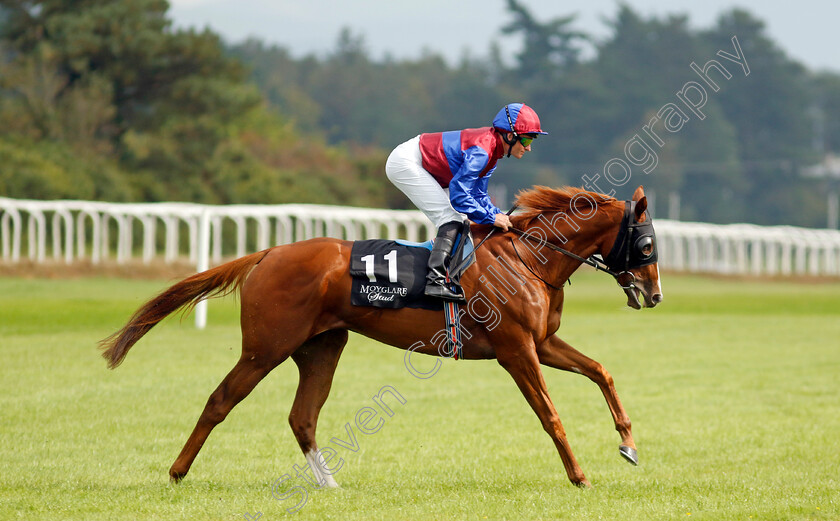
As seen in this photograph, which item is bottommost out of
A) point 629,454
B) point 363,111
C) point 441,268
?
point 629,454

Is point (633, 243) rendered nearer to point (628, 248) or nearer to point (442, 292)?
point (628, 248)

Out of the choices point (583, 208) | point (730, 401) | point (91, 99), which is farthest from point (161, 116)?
point (583, 208)

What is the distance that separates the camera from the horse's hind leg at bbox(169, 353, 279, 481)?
5.79m

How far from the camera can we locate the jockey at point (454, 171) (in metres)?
5.88

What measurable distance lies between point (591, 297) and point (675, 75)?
63.2 m

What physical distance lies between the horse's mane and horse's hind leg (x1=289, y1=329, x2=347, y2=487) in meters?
1.37

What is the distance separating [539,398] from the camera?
5734mm

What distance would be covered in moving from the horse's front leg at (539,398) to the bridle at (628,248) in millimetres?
544

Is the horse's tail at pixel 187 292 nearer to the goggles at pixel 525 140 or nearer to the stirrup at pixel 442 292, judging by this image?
the stirrup at pixel 442 292

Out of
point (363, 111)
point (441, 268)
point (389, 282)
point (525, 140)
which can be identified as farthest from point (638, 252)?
point (363, 111)

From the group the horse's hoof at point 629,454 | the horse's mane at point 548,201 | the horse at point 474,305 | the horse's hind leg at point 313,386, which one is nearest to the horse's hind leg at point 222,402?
the horse at point 474,305

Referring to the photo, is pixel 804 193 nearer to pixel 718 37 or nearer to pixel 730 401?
pixel 718 37

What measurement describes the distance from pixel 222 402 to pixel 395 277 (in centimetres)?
127

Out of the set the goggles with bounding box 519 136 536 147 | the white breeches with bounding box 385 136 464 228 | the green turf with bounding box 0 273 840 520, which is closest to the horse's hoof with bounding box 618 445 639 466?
the green turf with bounding box 0 273 840 520
